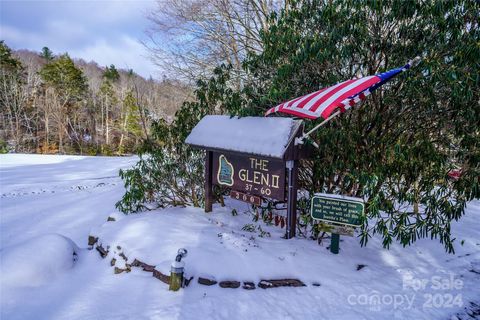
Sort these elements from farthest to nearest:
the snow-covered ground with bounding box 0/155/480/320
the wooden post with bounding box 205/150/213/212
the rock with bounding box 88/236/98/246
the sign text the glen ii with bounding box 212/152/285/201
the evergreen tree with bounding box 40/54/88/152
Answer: the evergreen tree with bounding box 40/54/88/152 → the wooden post with bounding box 205/150/213/212 → the rock with bounding box 88/236/98/246 → the sign text the glen ii with bounding box 212/152/285/201 → the snow-covered ground with bounding box 0/155/480/320

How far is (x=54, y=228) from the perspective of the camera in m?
7.48

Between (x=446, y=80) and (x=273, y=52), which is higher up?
(x=273, y=52)

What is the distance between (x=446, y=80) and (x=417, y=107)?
0.89 m

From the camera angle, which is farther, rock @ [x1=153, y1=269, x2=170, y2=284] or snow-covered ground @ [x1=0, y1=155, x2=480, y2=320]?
rock @ [x1=153, y1=269, x2=170, y2=284]

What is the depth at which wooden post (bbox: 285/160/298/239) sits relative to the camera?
195 inches

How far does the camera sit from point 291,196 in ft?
16.6

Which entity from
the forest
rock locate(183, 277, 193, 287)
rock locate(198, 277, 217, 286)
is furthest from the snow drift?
the forest

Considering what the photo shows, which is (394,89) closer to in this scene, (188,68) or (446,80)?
(446,80)

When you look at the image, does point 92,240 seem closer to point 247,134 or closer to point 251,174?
point 251,174

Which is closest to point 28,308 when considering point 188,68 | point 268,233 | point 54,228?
point 268,233

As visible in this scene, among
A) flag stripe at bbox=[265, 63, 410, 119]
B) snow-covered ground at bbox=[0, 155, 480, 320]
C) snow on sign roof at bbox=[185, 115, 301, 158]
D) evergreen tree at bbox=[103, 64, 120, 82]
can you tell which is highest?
evergreen tree at bbox=[103, 64, 120, 82]

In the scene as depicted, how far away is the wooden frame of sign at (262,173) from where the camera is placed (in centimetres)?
493

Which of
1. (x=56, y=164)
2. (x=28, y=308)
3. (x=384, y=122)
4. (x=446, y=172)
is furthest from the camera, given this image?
(x=56, y=164)

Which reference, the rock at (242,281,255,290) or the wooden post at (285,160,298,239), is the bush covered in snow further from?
the rock at (242,281,255,290)
